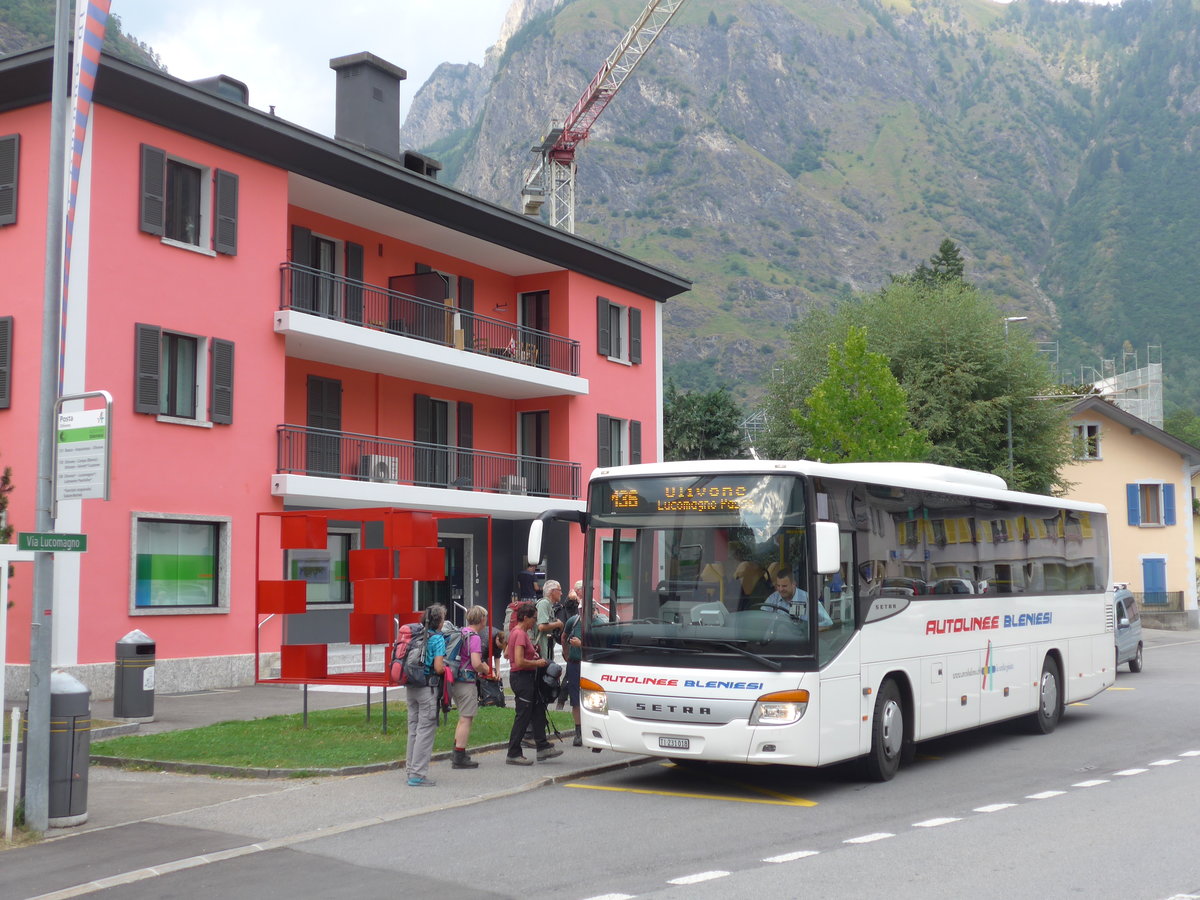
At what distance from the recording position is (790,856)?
343 inches

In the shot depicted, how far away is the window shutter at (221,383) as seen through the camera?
2255 centimetres

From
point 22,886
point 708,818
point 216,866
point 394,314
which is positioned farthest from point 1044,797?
point 394,314

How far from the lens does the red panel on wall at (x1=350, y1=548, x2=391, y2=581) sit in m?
15.1

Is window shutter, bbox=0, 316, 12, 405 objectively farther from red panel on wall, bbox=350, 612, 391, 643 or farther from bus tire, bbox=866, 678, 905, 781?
bus tire, bbox=866, 678, 905, 781

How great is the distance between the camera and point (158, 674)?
67.6 feet

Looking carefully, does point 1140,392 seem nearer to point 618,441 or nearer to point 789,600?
point 618,441

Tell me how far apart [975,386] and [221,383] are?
28.5m

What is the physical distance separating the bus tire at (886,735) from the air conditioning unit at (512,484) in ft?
63.2

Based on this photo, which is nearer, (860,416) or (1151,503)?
(860,416)

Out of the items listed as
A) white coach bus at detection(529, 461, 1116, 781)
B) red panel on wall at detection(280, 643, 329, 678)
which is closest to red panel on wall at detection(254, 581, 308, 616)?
red panel on wall at detection(280, 643, 329, 678)

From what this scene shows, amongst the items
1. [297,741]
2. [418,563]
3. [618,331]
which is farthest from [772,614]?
[618,331]

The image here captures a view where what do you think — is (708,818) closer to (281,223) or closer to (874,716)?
(874,716)

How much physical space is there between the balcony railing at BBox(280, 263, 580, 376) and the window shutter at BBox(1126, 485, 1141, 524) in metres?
29.7

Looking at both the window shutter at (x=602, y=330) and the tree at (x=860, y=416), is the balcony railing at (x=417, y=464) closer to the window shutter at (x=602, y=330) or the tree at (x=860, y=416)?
the window shutter at (x=602, y=330)
